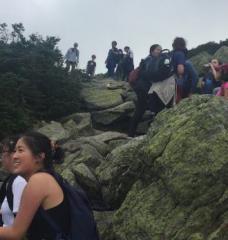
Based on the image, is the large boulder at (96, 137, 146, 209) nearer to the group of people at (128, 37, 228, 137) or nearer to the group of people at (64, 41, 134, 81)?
the group of people at (128, 37, 228, 137)

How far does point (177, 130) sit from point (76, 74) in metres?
19.2

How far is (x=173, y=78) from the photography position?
13828 millimetres

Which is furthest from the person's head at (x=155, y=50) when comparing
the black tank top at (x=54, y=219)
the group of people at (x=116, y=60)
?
the group of people at (x=116, y=60)

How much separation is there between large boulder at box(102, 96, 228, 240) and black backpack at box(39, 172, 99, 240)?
2409 millimetres

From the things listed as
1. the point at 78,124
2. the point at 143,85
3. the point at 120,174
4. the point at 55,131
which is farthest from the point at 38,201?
the point at 78,124

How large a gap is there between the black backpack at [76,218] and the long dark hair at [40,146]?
0.34m

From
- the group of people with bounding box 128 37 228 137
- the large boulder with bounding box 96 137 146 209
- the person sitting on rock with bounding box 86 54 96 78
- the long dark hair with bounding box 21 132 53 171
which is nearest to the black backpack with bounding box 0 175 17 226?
the long dark hair with bounding box 21 132 53 171

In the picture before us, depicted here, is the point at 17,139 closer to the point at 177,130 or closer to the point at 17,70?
the point at 177,130

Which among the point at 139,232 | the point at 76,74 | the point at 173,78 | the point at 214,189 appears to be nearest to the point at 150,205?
the point at 139,232

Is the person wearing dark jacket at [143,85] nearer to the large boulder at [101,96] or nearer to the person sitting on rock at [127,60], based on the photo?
the large boulder at [101,96]

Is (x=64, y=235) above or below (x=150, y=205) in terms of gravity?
above

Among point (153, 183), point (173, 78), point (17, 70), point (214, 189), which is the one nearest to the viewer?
point (214, 189)

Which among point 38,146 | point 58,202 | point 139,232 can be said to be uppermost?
point 38,146

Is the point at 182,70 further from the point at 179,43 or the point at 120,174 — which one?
the point at 120,174
